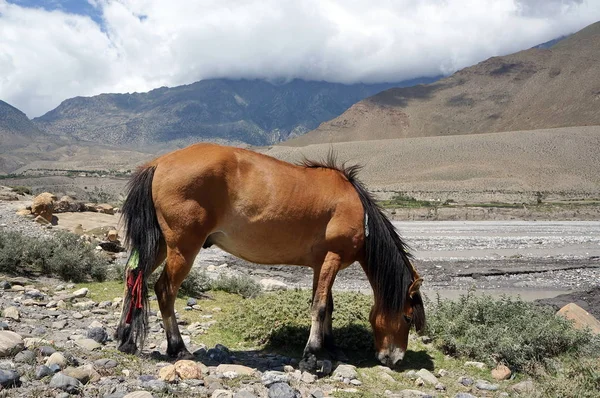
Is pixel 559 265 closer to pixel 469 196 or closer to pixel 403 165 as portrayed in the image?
pixel 469 196

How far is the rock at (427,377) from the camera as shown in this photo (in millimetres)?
5512

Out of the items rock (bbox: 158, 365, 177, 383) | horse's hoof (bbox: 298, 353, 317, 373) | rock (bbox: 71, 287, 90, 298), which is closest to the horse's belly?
horse's hoof (bbox: 298, 353, 317, 373)

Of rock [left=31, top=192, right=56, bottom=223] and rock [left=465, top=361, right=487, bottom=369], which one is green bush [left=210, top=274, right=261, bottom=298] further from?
rock [left=31, top=192, right=56, bottom=223]

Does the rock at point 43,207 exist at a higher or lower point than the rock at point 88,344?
higher

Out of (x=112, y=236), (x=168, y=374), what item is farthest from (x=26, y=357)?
(x=112, y=236)

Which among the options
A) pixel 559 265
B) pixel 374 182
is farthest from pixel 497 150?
pixel 559 265

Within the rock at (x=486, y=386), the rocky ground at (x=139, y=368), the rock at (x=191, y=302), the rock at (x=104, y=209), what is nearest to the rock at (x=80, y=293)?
the rocky ground at (x=139, y=368)

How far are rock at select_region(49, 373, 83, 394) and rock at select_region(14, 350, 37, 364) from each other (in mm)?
523

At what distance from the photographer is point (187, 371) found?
477 cm

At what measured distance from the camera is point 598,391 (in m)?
4.84

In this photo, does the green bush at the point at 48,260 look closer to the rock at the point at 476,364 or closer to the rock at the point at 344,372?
the rock at the point at 344,372

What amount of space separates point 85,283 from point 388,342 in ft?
19.3

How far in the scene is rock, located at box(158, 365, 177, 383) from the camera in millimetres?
4555

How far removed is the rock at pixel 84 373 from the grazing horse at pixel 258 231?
1232mm
